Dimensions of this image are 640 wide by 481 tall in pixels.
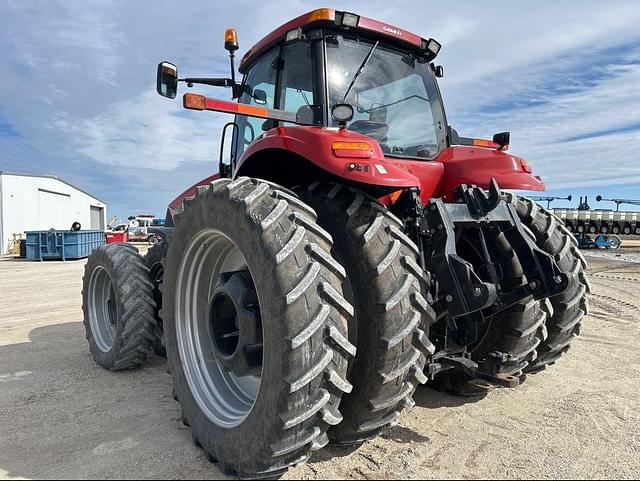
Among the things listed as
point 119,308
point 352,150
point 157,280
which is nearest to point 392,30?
point 352,150

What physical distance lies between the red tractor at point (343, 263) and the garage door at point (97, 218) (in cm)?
4164

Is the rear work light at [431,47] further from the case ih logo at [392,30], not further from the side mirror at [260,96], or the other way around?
the side mirror at [260,96]

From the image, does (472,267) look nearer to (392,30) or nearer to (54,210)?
(392,30)

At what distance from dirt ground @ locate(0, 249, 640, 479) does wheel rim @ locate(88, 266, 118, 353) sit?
298 mm

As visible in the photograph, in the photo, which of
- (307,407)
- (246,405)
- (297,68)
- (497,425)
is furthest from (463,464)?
(297,68)

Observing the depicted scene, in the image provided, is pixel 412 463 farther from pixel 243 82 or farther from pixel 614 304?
pixel 614 304

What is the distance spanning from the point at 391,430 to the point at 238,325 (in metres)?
1.18

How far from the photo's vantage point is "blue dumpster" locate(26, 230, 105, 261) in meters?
18.9

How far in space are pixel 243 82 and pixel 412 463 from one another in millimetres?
3214

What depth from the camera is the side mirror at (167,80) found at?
118 inches

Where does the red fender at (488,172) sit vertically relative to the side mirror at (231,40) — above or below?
below

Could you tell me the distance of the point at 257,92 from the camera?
12.1 ft

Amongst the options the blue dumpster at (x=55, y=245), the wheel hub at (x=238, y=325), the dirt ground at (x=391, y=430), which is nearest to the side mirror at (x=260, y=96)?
the wheel hub at (x=238, y=325)

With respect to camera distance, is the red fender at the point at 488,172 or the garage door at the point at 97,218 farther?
the garage door at the point at 97,218
